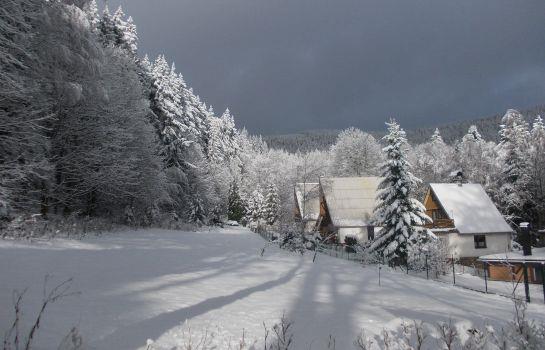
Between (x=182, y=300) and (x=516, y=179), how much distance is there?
1838 inches

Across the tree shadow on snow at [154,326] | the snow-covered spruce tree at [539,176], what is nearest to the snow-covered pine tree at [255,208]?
the snow-covered spruce tree at [539,176]

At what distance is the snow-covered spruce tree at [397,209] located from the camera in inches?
942

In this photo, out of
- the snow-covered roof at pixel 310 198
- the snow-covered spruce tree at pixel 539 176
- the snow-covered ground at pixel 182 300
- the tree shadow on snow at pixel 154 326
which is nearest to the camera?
the tree shadow on snow at pixel 154 326

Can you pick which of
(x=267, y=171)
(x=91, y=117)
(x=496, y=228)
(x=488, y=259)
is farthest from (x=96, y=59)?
(x=267, y=171)

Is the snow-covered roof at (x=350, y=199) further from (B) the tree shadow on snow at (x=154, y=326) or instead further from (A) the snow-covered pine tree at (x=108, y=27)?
(B) the tree shadow on snow at (x=154, y=326)

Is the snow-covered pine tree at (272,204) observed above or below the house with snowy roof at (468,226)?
above

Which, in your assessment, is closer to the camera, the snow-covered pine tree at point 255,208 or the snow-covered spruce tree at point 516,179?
the snow-covered spruce tree at point 516,179

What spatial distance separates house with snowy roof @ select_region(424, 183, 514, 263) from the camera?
34219 mm

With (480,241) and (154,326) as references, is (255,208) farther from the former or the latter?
(154,326)

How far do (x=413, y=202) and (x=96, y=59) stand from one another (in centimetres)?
1970

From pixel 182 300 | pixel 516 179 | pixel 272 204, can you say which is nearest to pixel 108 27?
pixel 182 300

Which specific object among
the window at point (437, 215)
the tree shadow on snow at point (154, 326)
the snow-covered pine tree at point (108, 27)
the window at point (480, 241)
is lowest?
the tree shadow on snow at point (154, 326)

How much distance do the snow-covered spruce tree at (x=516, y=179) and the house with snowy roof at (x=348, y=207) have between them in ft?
48.8

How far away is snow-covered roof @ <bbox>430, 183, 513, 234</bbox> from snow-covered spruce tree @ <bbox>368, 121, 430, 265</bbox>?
11.6 m
